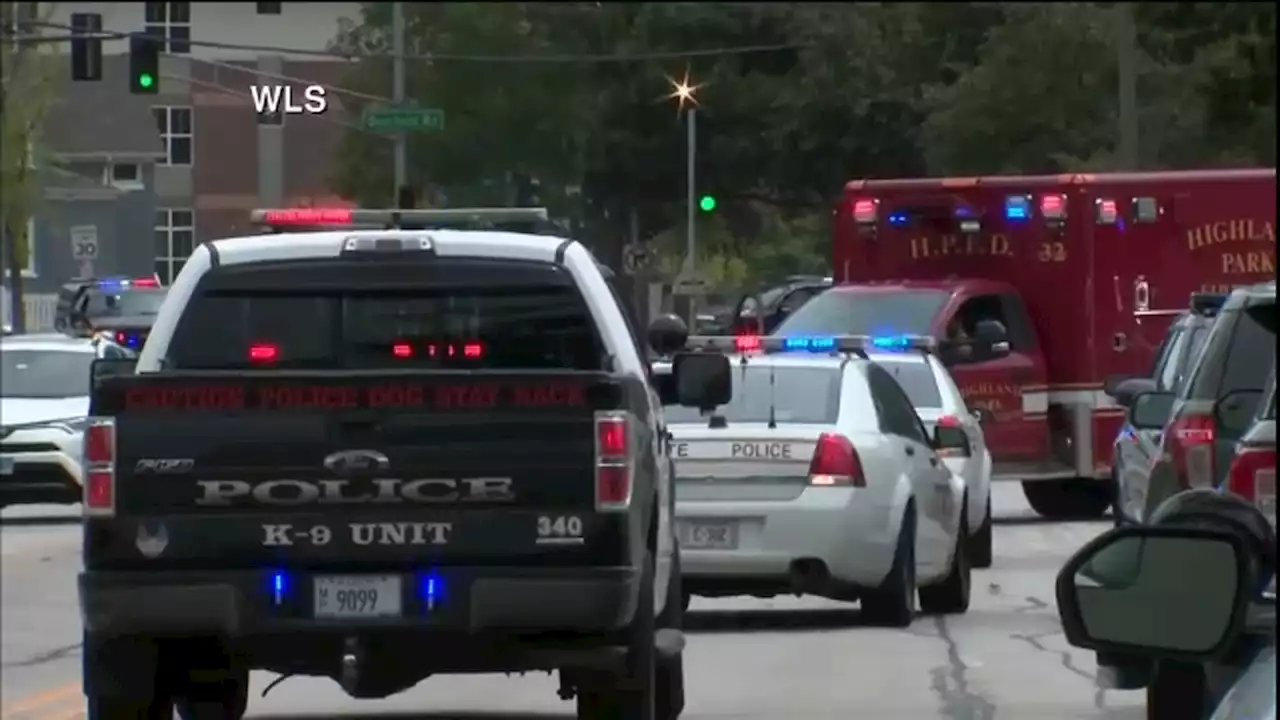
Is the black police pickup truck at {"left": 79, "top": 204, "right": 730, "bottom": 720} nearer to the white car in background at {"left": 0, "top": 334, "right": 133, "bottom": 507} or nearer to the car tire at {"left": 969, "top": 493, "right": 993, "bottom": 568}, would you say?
the car tire at {"left": 969, "top": 493, "right": 993, "bottom": 568}

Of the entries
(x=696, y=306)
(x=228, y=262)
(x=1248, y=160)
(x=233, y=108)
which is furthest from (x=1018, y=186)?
(x=696, y=306)

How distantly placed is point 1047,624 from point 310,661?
8.08m

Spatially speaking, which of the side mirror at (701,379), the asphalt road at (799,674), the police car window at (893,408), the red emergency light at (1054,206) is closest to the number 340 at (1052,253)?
the red emergency light at (1054,206)

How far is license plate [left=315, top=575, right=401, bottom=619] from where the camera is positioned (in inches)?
358

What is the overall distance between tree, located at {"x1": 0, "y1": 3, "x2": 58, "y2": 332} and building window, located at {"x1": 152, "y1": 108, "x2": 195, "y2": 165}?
25.7 meters

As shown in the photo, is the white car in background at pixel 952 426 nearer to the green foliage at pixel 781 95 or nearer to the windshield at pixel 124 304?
the green foliage at pixel 781 95

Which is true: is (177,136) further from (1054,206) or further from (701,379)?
(701,379)

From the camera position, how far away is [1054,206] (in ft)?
79.4

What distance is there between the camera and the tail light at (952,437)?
19.0 metres

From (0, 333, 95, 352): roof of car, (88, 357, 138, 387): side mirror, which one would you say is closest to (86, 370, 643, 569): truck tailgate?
(88, 357, 138, 387): side mirror

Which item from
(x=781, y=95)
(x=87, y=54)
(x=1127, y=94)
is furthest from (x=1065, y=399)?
(x=781, y=95)

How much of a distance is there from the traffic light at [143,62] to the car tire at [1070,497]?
32.0 ft

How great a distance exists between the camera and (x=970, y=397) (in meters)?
23.8

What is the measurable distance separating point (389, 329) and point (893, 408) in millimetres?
6711
